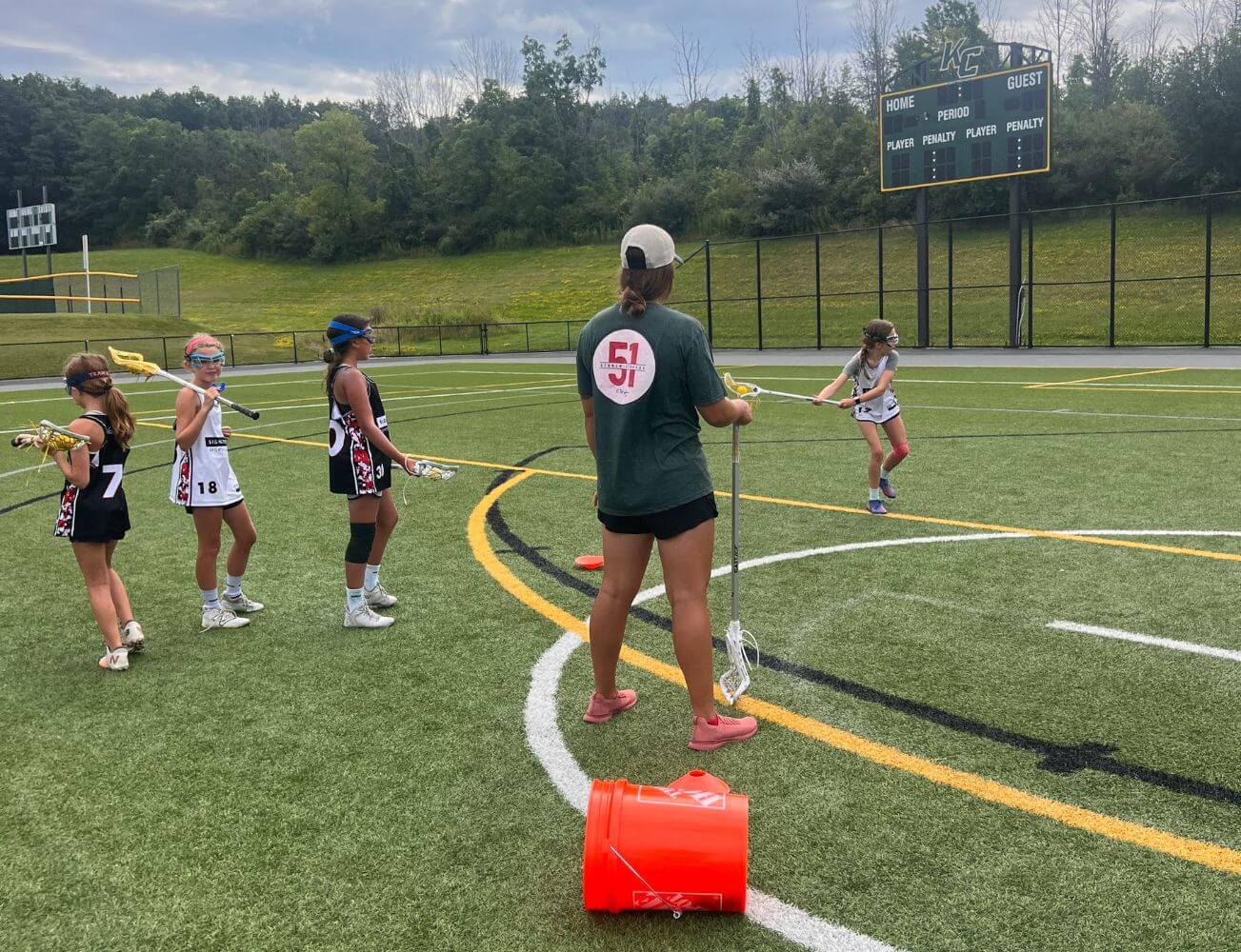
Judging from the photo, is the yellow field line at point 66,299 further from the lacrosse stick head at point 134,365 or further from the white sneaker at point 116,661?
the white sneaker at point 116,661

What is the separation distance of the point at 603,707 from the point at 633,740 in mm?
242

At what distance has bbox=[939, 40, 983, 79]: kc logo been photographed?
29.3m

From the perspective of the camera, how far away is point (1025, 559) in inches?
261

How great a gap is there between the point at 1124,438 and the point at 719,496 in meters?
5.74

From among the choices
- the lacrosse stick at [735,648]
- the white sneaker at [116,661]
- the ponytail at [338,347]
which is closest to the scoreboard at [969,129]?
the ponytail at [338,347]

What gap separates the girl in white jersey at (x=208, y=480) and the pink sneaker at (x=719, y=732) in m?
3.15

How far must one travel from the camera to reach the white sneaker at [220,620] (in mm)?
5801

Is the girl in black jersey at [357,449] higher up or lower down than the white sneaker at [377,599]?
higher up

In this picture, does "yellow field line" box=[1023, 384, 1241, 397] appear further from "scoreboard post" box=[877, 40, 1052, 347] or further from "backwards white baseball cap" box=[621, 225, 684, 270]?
"backwards white baseball cap" box=[621, 225, 684, 270]

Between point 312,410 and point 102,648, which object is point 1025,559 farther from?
point 312,410

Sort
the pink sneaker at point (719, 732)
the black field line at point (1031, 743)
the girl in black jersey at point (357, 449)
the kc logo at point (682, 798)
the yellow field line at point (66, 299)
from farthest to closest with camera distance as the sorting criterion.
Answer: the yellow field line at point (66, 299) < the girl in black jersey at point (357, 449) < the pink sneaker at point (719, 732) < the black field line at point (1031, 743) < the kc logo at point (682, 798)

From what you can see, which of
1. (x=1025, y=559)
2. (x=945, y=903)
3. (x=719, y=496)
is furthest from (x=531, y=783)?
(x=719, y=496)

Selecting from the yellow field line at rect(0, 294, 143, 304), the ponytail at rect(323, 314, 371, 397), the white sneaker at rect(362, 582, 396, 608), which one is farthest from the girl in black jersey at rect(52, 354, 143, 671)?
the yellow field line at rect(0, 294, 143, 304)

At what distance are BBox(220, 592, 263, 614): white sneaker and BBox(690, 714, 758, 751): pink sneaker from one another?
3.31 metres
